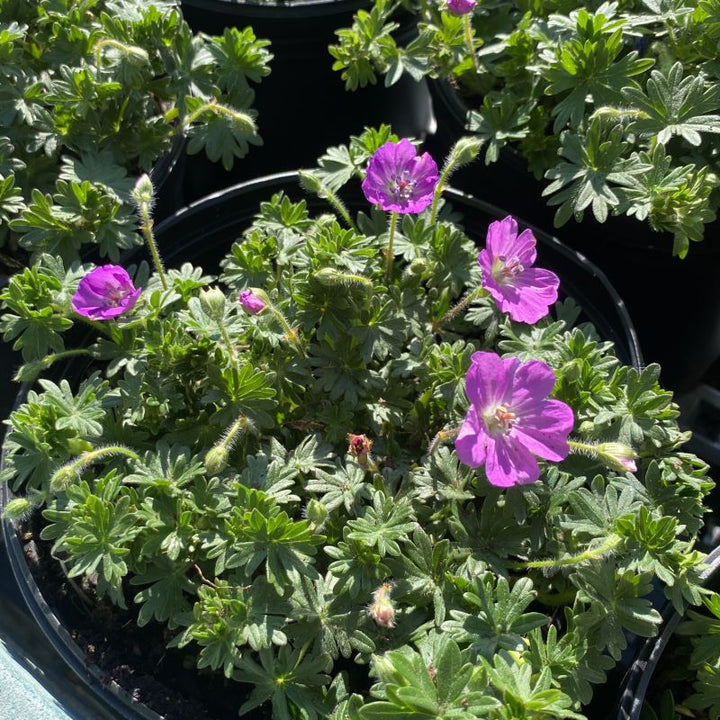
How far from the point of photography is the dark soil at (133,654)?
4.70 feet

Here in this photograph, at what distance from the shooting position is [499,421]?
1266 mm

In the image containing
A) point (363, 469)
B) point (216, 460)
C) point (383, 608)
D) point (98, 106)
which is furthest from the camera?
point (98, 106)

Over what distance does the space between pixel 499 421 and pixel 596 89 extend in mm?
832

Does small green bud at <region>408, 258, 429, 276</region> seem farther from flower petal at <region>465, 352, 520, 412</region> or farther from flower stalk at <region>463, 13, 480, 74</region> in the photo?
flower stalk at <region>463, 13, 480, 74</region>

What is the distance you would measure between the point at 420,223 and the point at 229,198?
492 millimetres

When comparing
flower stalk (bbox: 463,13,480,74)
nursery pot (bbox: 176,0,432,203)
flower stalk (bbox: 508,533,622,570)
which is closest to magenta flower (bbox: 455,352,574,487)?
flower stalk (bbox: 508,533,622,570)

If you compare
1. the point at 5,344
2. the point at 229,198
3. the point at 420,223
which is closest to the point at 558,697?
the point at 420,223

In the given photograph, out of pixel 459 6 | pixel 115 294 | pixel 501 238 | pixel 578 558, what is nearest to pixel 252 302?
pixel 115 294

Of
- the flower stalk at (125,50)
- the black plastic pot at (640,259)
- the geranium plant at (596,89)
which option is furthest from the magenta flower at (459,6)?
the flower stalk at (125,50)

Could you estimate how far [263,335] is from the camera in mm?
1503

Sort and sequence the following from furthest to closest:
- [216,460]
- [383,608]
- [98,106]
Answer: [98,106] → [216,460] → [383,608]

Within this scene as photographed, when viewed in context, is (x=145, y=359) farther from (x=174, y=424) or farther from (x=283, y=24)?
(x=283, y=24)

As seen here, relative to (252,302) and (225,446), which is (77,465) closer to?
(225,446)

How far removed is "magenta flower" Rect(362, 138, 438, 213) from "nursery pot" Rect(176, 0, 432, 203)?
794 mm
